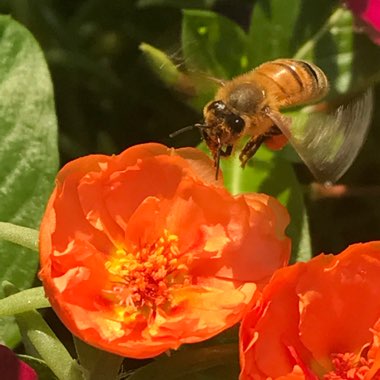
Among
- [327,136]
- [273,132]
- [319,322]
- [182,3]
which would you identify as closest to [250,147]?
[273,132]

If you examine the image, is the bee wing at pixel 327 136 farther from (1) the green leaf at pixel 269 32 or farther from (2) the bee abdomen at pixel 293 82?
(1) the green leaf at pixel 269 32

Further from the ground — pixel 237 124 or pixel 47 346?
pixel 237 124

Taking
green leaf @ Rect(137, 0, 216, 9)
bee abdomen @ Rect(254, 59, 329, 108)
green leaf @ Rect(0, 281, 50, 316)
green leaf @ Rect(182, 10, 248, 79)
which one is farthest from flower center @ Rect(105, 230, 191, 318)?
green leaf @ Rect(137, 0, 216, 9)

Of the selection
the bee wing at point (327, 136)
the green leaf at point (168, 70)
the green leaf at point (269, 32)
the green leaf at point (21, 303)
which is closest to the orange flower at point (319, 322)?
the bee wing at point (327, 136)

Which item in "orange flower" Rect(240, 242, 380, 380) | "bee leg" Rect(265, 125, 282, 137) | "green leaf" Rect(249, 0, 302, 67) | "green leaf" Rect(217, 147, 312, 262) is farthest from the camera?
"green leaf" Rect(249, 0, 302, 67)

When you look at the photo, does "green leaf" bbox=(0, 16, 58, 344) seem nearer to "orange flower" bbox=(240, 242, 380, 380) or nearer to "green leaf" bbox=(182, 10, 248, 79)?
"green leaf" bbox=(182, 10, 248, 79)

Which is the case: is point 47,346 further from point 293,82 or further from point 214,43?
point 214,43
